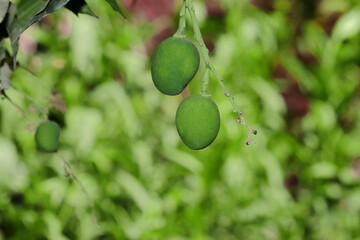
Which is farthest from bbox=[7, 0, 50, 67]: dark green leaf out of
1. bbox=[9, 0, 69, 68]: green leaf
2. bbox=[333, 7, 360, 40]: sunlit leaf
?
bbox=[333, 7, 360, 40]: sunlit leaf

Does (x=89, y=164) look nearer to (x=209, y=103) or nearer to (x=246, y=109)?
(x=246, y=109)

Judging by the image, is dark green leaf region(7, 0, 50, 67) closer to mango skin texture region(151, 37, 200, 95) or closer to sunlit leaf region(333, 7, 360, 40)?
mango skin texture region(151, 37, 200, 95)

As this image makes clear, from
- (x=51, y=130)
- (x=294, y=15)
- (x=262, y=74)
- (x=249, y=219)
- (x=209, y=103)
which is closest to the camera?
(x=209, y=103)

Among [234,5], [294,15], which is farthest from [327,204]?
[294,15]

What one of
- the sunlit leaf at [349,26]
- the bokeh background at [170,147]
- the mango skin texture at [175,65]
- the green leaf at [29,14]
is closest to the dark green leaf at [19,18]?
the green leaf at [29,14]

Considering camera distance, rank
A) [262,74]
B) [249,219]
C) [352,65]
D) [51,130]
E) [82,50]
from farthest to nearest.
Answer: [352,65]
[262,74]
[249,219]
[82,50]
[51,130]

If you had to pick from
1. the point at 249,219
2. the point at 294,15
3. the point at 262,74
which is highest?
the point at 294,15
